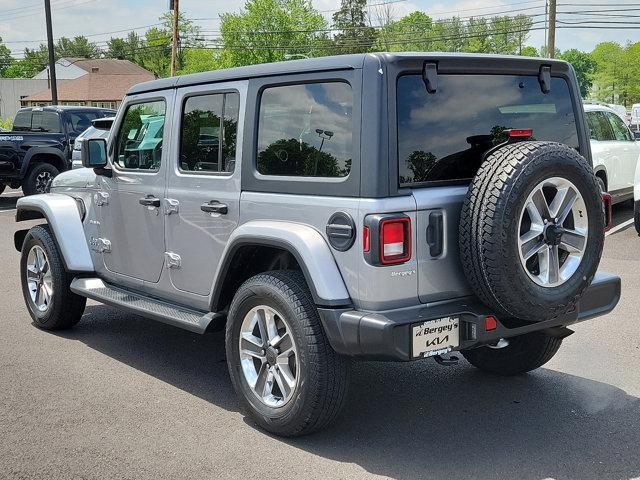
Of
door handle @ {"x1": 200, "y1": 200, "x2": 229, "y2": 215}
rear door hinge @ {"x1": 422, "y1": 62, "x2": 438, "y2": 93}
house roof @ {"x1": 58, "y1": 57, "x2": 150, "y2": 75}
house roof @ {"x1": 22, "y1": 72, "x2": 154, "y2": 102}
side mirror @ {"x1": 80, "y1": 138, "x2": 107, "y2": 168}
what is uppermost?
house roof @ {"x1": 58, "y1": 57, "x2": 150, "y2": 75}

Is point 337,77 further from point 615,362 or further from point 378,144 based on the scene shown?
point 615,362

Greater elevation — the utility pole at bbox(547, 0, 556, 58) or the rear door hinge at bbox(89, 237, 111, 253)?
the utility pole at bbox(547, 0, 556, 58)

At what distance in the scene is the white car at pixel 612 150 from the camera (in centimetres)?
1156

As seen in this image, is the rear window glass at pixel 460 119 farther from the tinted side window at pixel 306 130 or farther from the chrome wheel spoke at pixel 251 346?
the chrome wheel spoke at pixel 251 346

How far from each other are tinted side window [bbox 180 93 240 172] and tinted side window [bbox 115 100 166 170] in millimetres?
302

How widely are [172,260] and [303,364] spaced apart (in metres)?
1.46

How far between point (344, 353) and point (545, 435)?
127 cm

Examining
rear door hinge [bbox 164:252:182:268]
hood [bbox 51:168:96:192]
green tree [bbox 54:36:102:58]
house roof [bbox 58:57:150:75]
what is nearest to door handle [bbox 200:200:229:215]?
rear door hinge [bbox 164:252:182:268]

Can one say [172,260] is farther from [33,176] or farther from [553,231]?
[33,176]

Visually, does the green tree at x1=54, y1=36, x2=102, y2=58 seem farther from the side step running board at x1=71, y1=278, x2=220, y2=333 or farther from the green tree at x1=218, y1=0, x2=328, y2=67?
the side step running board at x1=71, y1=278, x2=220, y2=333

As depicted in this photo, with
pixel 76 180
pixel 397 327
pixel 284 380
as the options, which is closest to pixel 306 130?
pixel 397 327

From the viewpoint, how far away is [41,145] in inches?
626

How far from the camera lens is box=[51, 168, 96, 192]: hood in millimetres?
5921

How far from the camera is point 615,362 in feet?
17.7
